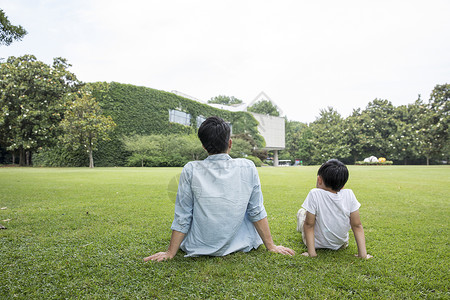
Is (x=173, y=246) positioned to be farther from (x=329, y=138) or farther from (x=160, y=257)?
(x=329, y=138)

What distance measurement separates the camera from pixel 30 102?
19.7 meters

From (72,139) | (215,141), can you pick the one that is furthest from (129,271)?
(72,139)

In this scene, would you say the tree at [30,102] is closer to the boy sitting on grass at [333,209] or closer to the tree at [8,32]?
the tree at [8,32]

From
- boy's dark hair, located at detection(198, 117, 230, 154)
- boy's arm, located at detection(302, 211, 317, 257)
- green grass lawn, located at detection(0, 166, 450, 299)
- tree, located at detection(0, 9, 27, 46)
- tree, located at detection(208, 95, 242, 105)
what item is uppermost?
tree, located at detection(208, 95, 242, 105)

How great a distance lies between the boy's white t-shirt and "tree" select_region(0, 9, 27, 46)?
15.0ft

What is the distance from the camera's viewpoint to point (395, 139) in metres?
33.3

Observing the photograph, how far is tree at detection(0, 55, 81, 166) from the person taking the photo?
19438 millimetres

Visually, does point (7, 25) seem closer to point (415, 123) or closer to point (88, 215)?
point (88, 215)

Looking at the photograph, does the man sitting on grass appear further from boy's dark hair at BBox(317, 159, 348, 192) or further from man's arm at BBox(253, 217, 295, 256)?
boy's dark hair at BBox(317, 159, 348, 192)

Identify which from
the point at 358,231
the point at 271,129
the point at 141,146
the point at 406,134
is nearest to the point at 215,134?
the point at 358,231

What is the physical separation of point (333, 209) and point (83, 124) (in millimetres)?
19589

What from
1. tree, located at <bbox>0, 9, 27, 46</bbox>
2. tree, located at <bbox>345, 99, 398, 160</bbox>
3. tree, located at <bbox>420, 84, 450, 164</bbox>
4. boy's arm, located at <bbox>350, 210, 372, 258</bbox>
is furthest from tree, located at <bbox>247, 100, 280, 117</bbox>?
boy's arm, located at <bbox>350, 210, 372, 258</bbox>

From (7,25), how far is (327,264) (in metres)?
4.97

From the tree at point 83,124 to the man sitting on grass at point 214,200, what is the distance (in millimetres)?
18681
